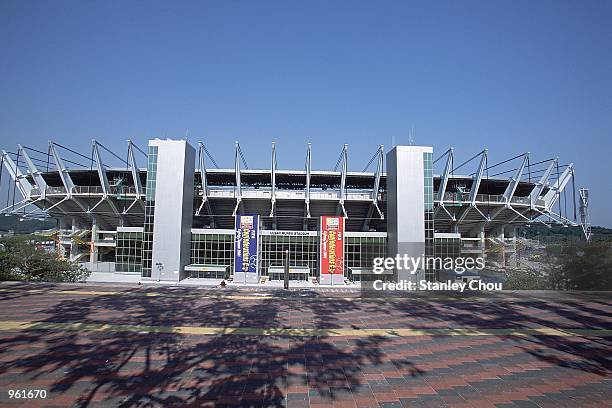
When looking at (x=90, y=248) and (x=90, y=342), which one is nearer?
(x=90, y=342)

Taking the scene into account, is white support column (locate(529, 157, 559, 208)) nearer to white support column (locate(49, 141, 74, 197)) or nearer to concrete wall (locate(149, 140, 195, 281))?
concrete wall (locate(149, 140, 195, 281))

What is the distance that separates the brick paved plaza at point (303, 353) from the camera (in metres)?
7.81

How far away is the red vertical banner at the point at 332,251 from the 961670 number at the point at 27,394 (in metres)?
26.0

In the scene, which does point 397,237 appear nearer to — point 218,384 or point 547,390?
point 547,390

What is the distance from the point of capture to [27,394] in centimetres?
756

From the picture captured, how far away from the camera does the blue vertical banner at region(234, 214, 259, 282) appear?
106ft

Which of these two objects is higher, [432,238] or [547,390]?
[432,238]

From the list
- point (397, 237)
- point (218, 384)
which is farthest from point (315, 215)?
point (218, 384)

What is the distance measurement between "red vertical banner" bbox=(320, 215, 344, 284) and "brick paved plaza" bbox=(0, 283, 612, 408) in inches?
567

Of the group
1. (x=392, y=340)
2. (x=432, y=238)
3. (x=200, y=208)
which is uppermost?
(x=200, y=208)

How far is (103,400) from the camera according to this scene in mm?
7375

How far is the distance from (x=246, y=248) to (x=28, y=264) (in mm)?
17093

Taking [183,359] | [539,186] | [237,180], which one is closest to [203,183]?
[237,180]

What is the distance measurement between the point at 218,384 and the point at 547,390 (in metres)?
8.10
